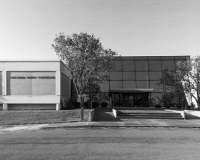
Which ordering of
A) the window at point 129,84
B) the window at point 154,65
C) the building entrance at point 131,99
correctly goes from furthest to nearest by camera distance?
1. the window at point 154,65
2. the window at point 129,84
3. the building entrance at point 131,99

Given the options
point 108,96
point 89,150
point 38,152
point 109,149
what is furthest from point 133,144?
point 108,96

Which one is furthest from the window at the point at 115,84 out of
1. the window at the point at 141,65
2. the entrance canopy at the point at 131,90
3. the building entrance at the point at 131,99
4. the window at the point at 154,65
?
the window at the point at 154,65

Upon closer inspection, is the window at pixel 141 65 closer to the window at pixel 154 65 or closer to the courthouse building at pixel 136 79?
the courthouse building at pixel 136 79

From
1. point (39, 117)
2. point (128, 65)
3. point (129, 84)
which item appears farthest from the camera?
point (128, 65)

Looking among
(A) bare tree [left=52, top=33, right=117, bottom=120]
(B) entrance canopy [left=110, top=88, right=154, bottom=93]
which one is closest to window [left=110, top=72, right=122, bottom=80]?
(B) entrance canopy [left=110, top=88, right=154, bottom=93]

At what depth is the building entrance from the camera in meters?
36.4

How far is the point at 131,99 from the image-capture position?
1441 inches

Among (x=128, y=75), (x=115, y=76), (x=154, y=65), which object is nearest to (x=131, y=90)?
(x=128, y=75)

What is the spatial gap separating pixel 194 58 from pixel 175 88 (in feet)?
14.3

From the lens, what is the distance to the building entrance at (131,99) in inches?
1433

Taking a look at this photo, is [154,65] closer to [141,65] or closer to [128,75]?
[141,65]

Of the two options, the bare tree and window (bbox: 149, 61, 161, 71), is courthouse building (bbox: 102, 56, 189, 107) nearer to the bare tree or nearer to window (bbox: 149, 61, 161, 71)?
window (bbox: 149, 61, 161, 71)

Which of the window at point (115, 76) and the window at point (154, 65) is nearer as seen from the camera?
the window at point (115, 76)

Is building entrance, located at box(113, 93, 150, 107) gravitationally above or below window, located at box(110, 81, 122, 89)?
below
